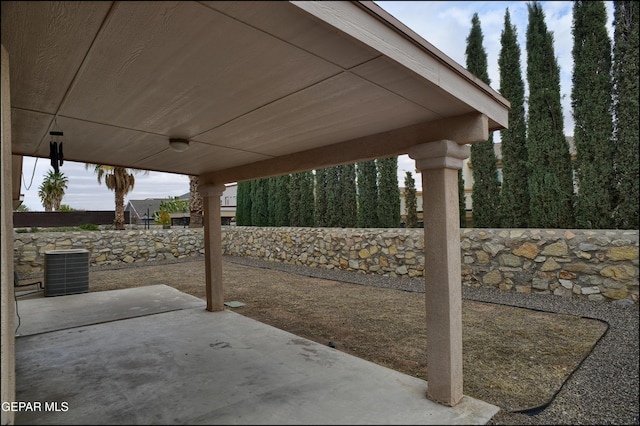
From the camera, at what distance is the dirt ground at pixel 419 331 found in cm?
309

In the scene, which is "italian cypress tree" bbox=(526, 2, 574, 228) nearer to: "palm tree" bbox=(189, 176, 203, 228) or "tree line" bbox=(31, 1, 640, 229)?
"tree line" bbox=(31, 1, 640, 229)

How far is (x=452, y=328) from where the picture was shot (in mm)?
2537

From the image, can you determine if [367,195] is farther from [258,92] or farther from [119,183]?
[119,183]

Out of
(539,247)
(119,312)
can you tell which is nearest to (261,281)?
(119,312)

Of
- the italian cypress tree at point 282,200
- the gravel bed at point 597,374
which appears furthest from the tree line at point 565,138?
the italian cypress tree at point 282,200

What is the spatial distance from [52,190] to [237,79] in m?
35.1

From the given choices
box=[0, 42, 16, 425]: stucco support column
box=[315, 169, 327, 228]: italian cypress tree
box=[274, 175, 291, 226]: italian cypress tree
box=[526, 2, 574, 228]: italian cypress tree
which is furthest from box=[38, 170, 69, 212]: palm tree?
box=[526, 2, 574, 228]: italian cypress tree

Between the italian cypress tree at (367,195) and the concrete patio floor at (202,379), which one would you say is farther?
the italian cypress tree at (367,195)

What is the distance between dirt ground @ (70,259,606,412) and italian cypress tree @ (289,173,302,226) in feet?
14.8

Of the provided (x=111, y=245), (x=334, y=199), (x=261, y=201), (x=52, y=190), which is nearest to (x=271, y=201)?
(x=261, y=201)

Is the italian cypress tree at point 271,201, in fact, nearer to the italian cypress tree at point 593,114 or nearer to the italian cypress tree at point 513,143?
the italian cypress tree at point 513,143

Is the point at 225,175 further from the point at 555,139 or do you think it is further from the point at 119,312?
the point at 555,139

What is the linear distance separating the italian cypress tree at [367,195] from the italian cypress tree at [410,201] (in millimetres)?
951

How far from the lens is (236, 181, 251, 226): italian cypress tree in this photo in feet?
47.3
